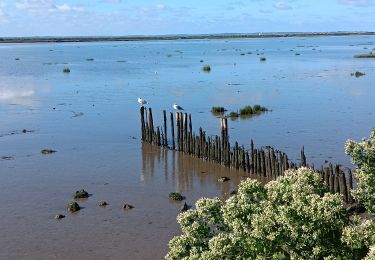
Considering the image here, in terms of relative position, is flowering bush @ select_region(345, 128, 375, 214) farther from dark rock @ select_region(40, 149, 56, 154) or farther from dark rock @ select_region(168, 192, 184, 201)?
dark rock @ select_region(40, 149, 56, 154)

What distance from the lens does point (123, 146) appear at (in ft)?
98.9

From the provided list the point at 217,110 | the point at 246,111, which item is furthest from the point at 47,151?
the point at 246,111

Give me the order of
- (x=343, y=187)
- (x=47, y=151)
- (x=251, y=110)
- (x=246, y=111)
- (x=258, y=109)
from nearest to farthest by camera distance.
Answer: (x=343, y=187)
(x=47, y=151)
(x=246, y=111)
(x=251, y=110)
(x=258, y=109)

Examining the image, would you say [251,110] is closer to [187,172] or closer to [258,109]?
[258,109]

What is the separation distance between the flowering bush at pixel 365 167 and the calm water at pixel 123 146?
8003 mm

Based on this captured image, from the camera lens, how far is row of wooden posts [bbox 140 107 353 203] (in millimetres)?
19066

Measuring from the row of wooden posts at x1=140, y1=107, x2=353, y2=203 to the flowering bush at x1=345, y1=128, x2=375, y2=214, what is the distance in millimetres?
9226

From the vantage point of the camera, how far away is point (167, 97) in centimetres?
4809

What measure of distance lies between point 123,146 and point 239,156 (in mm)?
8227

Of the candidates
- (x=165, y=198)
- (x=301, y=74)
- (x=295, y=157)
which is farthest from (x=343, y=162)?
(x=301, y=74)

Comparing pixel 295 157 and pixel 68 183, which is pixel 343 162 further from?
pixel 68 183

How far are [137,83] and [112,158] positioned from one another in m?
33.7

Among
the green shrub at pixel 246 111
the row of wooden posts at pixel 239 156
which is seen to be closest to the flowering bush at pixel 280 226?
the row of wooden posts at pixel 239 156

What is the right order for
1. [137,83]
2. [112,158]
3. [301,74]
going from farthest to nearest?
[301,74], [137,83], [112,158]
